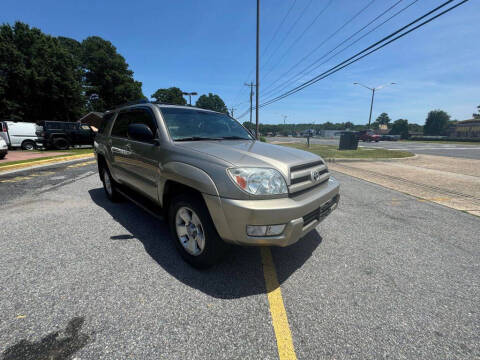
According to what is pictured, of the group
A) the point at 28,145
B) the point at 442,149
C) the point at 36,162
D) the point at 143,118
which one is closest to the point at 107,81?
the point at 28,145

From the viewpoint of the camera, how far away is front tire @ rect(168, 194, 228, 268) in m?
2.20

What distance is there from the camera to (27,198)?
478 centimetres

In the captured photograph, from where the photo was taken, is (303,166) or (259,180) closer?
(259,180)

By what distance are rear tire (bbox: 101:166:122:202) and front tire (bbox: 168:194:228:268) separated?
7.86 ft

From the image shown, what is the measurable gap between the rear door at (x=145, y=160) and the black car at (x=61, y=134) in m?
13.6

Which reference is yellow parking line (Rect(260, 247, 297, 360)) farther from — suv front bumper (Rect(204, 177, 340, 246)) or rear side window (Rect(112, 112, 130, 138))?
rear side window (Rect(112, 112, 130, 138))

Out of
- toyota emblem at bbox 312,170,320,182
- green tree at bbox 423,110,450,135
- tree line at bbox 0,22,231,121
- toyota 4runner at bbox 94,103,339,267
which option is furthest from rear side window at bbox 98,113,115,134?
green tree at bbox 423,110,450,135

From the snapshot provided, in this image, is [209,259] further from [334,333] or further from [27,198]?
[27,198]

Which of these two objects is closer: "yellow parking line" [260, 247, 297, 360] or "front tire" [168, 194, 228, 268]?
"yellow parking line" [260, 247, 297, 360]

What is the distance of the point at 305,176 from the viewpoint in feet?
7.81

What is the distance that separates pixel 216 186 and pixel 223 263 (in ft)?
3.35

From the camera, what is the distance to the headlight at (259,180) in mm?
2016

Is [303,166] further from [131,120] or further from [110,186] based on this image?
[110,186]

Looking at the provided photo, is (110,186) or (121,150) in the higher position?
(121,150)
